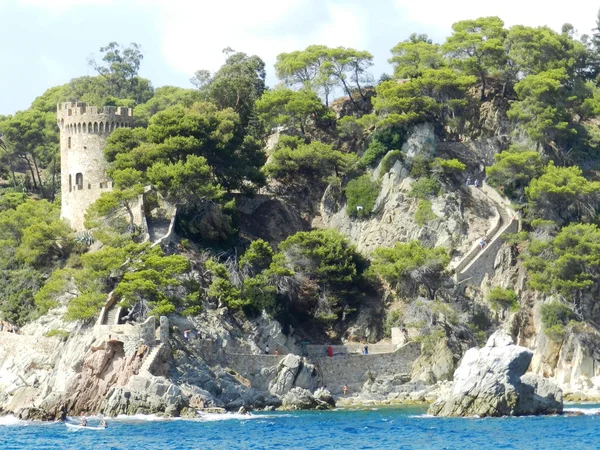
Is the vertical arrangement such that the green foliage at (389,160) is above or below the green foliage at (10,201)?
above

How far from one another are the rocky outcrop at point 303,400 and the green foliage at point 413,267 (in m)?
9.37

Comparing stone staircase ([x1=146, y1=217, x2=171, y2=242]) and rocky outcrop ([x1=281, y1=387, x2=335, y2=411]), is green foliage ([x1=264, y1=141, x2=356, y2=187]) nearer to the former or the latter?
stone staircase ([x1=146, y1=217, x2=171, y2=242])

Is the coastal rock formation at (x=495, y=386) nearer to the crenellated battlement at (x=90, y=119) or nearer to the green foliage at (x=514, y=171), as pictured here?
the green foliage at (x=514, y=171)

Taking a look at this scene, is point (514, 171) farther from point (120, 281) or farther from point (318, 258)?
point (120, 281)

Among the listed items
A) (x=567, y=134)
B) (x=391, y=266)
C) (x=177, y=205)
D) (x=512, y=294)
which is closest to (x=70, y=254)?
(x=177, y=205)

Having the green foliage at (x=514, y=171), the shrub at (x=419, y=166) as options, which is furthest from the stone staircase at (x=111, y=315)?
the green foliage at (x=514, y=171)

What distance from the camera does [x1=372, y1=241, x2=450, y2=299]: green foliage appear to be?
78.7 m

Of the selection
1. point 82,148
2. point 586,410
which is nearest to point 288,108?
point 82,148

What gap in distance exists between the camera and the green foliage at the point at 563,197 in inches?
3236

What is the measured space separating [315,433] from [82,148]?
87.1 feet

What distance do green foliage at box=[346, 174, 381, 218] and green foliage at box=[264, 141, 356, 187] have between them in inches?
63.9

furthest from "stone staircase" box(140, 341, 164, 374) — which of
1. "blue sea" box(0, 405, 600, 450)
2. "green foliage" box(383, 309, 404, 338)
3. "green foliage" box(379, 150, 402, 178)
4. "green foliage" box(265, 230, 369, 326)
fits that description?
"green foliage" box(379, 150, 402, 178)

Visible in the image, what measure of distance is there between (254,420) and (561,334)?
17927mm

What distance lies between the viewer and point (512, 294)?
80000 mm
